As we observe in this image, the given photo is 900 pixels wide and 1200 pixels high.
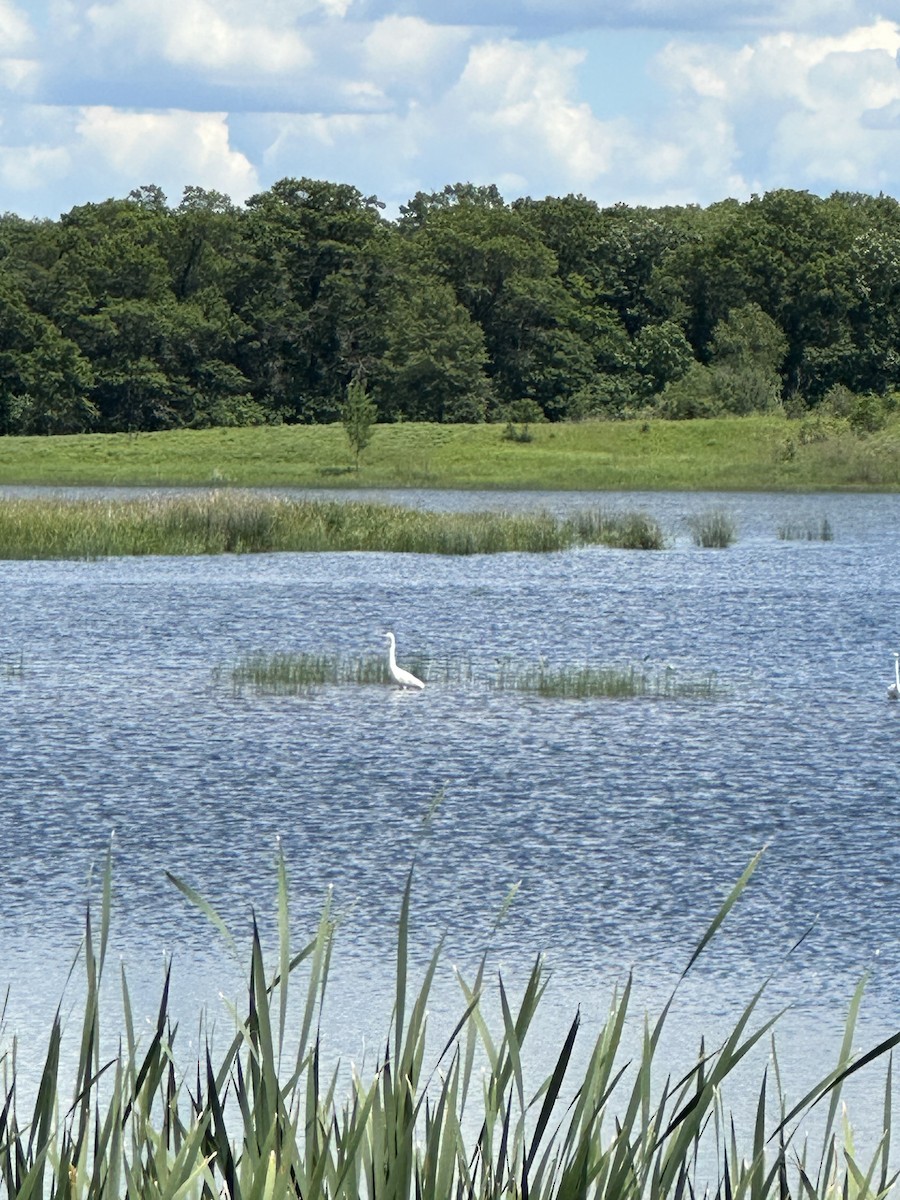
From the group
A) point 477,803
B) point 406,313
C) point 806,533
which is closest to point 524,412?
point 406,313

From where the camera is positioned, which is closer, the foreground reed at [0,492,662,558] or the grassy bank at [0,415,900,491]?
the foreground reed at [0,492,662,558]

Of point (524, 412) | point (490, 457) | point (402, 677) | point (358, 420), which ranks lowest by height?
point (402, 677)

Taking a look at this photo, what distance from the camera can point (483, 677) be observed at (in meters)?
17.1

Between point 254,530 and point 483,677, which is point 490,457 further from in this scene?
point 483,677

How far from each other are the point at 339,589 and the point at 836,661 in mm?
8655

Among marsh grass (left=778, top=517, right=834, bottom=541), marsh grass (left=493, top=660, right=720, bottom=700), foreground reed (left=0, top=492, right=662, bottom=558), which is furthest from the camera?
marsh grass (left=778, top=517, right=834, bottom=541)

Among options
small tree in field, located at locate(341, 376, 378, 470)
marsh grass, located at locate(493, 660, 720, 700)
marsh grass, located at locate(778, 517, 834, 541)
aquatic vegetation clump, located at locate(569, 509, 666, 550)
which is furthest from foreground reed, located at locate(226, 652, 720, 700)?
small tree in field, located at locate(341, 376, 378, 470)

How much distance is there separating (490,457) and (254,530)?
30.3 meters

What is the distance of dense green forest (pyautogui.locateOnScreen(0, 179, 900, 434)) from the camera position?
243ft

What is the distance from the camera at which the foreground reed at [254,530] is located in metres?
30.1

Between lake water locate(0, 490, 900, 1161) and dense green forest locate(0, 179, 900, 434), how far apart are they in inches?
2038

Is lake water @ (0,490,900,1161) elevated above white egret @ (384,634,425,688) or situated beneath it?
situated beneath

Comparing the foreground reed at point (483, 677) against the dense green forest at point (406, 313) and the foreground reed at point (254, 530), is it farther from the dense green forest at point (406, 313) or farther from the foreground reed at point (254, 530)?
the dense green forest at point (406, 313)

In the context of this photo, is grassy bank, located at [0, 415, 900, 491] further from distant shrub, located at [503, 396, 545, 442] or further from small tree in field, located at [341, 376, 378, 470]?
distant shrub, located at [503, 396, 545, 442]
